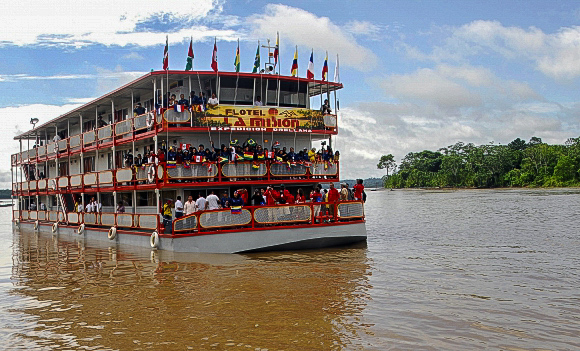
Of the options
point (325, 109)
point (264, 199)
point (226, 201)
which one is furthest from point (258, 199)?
point (325, 109)

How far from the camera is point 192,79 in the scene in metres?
24.5

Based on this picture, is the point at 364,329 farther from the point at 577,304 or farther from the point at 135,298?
the point at 135,298

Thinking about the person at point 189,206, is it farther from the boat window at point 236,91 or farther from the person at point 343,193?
the person at point 343,193

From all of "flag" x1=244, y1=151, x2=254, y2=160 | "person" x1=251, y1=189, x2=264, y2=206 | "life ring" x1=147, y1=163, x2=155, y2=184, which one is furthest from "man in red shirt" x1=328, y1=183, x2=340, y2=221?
"life ring" x1=147, y1=163, x2=155, y2=184

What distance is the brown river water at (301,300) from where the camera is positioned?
997 centimetres

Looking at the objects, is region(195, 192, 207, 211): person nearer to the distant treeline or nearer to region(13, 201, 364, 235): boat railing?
region(13, 201, 364, 235): boat railing

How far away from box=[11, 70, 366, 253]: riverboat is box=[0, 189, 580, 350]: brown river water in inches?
35.1

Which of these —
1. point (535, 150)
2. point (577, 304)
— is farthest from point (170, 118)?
point (535, 150)

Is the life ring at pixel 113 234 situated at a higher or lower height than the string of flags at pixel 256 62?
lower

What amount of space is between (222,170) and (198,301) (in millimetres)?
9507

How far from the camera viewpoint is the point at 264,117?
76.4ft

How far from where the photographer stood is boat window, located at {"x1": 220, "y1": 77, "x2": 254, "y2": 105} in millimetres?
24469

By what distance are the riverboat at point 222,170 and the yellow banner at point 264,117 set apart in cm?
4

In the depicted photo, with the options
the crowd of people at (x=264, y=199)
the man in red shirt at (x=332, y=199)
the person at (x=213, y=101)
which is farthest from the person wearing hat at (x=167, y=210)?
the man in red shirt at (x=332, y=199)
